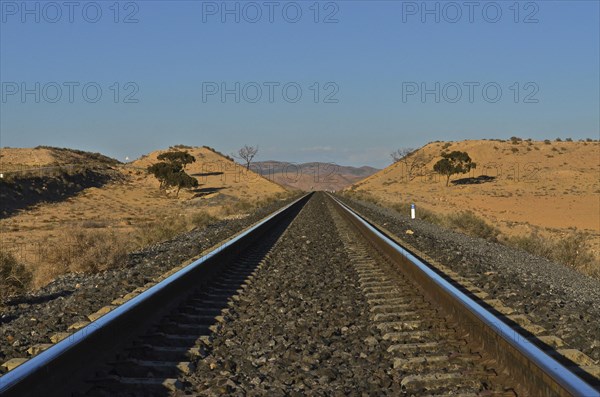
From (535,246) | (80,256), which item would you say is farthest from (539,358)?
(535,246)

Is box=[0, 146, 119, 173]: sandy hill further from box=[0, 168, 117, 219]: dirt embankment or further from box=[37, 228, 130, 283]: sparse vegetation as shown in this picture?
box=[37, 228, 130, 283]: sparse vegetation

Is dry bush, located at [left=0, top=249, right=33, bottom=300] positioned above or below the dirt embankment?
below

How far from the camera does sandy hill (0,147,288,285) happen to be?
24.2 metres

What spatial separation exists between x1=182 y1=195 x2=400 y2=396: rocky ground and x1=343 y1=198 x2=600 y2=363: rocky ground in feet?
5.69

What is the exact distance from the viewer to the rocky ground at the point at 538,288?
5922 millimetres

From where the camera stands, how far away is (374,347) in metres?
5.47

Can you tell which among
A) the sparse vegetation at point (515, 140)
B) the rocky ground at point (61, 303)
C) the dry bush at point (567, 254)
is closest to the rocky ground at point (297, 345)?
the rocky ground at point (61, 303)

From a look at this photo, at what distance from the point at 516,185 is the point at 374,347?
78.9 m

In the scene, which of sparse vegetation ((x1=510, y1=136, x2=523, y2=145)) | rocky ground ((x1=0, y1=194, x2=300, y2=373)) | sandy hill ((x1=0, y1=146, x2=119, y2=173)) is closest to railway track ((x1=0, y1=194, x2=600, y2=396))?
rocky ground ((x1=0, y1=194, x2=300, y2=373))

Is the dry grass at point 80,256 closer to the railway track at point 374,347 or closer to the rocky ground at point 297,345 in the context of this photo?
the rocky ground at point 297,345

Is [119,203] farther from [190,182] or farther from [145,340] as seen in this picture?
[145,340]

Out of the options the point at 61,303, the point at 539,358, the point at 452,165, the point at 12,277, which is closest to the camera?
the point at 539,358

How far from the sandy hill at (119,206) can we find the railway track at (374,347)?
23.0 feet

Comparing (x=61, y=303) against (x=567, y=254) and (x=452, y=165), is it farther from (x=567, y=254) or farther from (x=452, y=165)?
(x=452, y=165)
